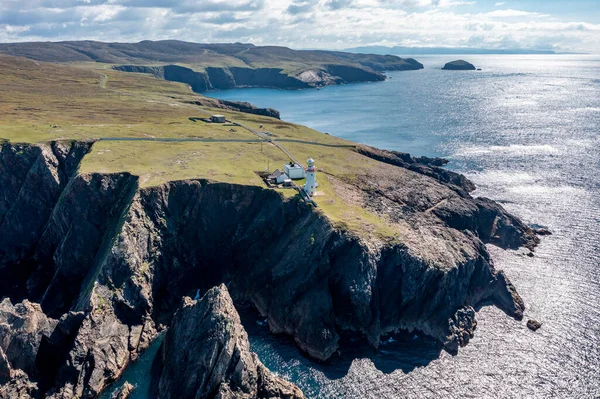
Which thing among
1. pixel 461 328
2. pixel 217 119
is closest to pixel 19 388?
pixel 461 328

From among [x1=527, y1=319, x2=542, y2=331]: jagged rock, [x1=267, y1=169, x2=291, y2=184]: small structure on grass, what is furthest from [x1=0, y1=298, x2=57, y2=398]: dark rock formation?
[x1=527, y1=319, x2=542, y2=331]: jagged rock

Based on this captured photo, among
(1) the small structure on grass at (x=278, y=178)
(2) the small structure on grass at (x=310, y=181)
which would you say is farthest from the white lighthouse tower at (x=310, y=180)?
(1) the small structure on grass at (x=278, y=178)

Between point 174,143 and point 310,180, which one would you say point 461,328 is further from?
point 174,143

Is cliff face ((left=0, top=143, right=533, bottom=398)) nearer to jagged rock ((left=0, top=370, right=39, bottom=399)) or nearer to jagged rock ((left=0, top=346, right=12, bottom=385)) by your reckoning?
jagged rock ((left=0, top=370, right=39, bottom=399))

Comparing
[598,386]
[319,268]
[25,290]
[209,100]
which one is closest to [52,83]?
[209,100]

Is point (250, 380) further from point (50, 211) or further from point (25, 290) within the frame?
point (50, 211)

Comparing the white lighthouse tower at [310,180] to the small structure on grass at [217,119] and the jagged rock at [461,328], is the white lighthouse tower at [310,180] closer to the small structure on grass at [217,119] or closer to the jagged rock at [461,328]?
the jagged rock at [461,328]
